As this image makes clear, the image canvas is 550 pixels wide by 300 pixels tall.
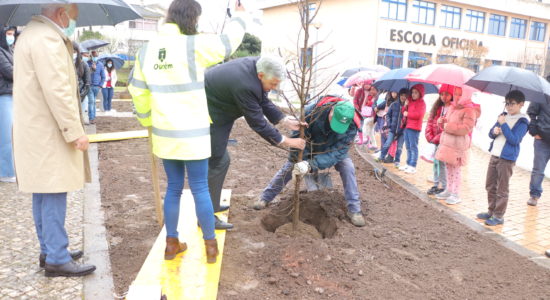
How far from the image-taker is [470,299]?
10.1ft

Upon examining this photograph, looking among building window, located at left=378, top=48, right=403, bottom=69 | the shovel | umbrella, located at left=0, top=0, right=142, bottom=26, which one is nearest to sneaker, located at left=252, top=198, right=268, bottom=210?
the shovel

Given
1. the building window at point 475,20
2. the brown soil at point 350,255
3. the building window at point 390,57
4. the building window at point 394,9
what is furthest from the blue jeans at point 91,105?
the building window at point 475,20

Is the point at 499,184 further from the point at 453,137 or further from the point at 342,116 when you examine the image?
the point at 342,116

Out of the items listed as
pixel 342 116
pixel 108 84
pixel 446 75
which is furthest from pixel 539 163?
pixel 108 84

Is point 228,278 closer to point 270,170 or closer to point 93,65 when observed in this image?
point 270,170

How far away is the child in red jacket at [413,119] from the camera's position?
7.10 m

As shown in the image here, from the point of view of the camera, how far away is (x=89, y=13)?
3615 millimetres

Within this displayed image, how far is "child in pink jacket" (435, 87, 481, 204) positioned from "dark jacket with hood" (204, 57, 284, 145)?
285 cm

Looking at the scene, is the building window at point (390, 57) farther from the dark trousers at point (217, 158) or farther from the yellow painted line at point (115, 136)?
the dark trousers at point (217, 158)

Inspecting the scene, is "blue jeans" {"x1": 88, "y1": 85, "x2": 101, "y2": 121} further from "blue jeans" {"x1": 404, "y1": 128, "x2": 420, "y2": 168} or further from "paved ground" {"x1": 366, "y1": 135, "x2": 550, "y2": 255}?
"blue jeans" {"x1": 404, "y1": 128, "x2": 420, "y2": 168}

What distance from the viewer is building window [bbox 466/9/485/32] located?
39709 mm

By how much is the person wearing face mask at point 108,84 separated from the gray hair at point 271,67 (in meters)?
9.91

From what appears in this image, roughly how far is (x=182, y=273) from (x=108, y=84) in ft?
35.0

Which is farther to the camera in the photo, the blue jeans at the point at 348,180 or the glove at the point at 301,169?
the blue jeans at the point at 348,180
